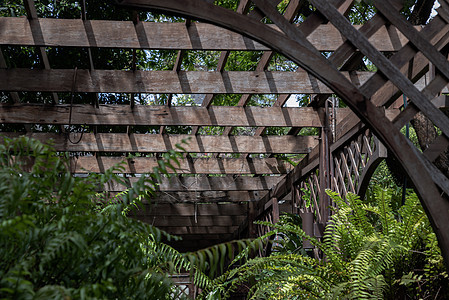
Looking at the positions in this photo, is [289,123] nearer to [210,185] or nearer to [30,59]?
[210,185]

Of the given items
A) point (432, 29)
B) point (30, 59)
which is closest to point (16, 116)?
point (30, 59)

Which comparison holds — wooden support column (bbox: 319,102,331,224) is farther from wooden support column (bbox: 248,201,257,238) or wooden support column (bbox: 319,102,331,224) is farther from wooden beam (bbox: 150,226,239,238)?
wooden beam (bbox: 150,226,239,238)

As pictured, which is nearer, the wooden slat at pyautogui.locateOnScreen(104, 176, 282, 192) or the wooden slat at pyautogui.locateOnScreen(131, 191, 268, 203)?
the wooden slat at pyautogui.locateOnScreen(104, 176, 282, 192)

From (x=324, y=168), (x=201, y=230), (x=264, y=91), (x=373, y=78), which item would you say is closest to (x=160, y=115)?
(x=264, y=91)

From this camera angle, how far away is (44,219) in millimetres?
1612

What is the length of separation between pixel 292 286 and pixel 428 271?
2.43ft

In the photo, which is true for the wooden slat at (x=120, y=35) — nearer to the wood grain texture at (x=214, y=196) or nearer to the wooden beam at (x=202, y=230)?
the wood grain texture at (x=214, y=196)

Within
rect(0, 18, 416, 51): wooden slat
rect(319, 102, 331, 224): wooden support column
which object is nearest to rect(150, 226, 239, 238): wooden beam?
rect(319, 102, 331, 224): wooden support column

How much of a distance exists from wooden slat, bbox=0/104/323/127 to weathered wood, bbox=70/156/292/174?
153 cm

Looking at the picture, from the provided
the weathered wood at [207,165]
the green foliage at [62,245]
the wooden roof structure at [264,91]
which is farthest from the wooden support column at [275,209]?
the green foliage at [62,245]

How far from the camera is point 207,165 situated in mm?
7117

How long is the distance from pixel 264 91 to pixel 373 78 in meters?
2.32

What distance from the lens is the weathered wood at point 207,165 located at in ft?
23.0

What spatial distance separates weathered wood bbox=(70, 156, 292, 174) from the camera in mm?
7004
